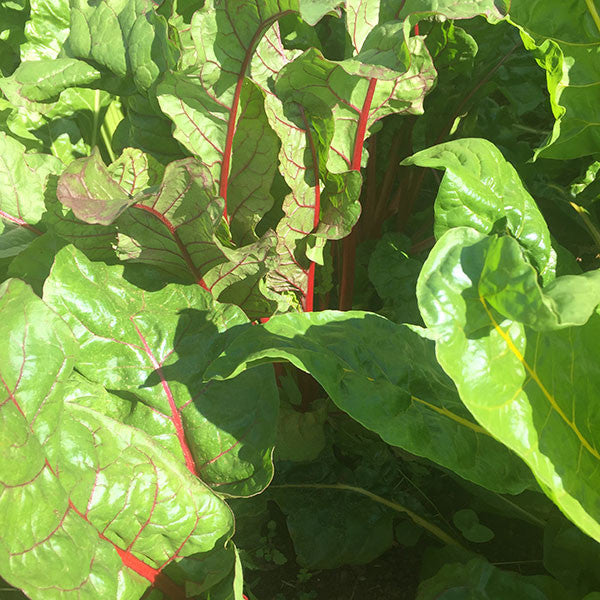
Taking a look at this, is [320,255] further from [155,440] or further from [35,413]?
[35,413]

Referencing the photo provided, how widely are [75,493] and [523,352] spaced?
0.60 meters

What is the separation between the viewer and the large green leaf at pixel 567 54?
45.9 inches

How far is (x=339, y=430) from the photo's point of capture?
56.0 inches

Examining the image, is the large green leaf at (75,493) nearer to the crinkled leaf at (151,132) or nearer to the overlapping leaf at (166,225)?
the overlapping leaf at (166,225)

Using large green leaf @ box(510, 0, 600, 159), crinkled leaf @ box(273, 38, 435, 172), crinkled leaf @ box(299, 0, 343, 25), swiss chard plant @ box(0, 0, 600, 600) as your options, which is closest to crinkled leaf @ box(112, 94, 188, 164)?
swiss chard plant @ box(0, 0, 600, 600)

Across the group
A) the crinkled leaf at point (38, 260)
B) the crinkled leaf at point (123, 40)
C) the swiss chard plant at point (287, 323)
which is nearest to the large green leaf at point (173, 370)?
the swiss chard plant at point (287, 323)

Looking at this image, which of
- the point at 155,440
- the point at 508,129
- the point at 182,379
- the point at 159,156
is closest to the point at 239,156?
the point at 159,156

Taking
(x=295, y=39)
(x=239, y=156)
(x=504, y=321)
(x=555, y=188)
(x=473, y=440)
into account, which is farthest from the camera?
(x=555, y=188)

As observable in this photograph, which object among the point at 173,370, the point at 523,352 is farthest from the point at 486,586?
the point at 173,370

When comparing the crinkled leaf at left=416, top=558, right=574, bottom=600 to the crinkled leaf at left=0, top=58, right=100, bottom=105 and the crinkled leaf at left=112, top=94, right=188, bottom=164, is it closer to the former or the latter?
the crinkled leaf at left=112, top=94, right=188, bottom=164

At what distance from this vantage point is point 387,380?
92 cm

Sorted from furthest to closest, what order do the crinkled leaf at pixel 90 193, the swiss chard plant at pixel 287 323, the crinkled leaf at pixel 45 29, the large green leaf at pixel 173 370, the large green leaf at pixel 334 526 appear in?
the crinkled leaf at pixel 45 29 < the large green leaf at pixel 334 526 < the large green leaf at pixel 173 370 < the crinkled leaf at pixel 90 193 < the swiss chard plant at pixel 287 323

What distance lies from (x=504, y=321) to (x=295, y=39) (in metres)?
0.83

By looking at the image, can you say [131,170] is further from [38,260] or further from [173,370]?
→ [173,370]
